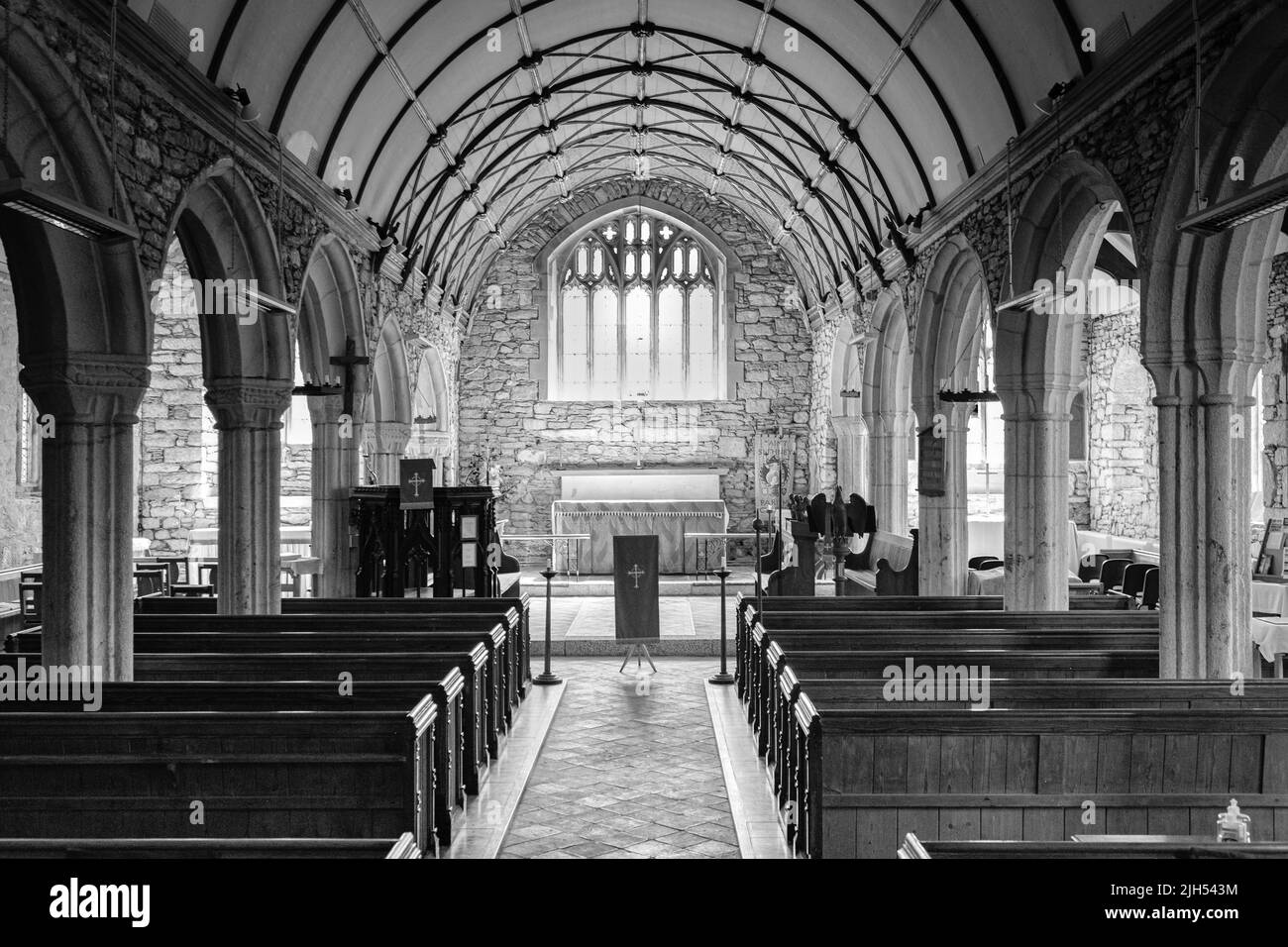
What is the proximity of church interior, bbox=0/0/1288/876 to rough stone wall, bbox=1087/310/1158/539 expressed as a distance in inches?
2.5

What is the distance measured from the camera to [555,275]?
17.5 meters

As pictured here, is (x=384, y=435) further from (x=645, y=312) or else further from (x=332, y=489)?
(x=645, y=312)

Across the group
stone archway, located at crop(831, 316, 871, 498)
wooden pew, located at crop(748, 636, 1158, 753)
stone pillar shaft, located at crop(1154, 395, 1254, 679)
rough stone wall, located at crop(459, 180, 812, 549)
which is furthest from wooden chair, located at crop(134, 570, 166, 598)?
stone pillar shaft, located at crop(1154, 395, 1254, 679)

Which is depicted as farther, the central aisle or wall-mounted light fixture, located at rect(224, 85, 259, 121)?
wall-mounted light fixture, located at rect(224, 85, 259, 121)

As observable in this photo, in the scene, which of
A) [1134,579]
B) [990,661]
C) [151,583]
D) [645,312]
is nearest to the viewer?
[990,661]

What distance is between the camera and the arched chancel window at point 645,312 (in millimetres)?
17500

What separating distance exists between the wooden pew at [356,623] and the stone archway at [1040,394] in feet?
12.2

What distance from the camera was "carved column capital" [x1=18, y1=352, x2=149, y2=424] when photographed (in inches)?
213

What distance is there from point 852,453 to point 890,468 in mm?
1783

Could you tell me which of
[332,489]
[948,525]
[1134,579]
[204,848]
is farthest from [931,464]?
[204,848]

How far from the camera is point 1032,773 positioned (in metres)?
3.93

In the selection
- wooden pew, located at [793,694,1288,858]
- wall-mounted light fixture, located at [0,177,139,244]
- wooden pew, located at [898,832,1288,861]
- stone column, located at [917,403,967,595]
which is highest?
wall-mounted light fixture, located at [0,177,139,244]

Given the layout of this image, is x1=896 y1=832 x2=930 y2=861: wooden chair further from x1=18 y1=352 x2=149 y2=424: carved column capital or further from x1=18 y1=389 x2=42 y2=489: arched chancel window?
x1=18 y1=389 x2=42 y2=489: arched chancel window

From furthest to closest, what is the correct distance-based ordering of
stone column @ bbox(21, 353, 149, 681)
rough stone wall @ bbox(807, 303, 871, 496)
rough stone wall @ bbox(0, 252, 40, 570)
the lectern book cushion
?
Result: rough stone wall @ bbox(807, 303, 871, 496), rough stone wall @ bbox(0, 252, 40, 570), the lectern book cushion, stone column @ bbox(21, 353, 149, 681)
